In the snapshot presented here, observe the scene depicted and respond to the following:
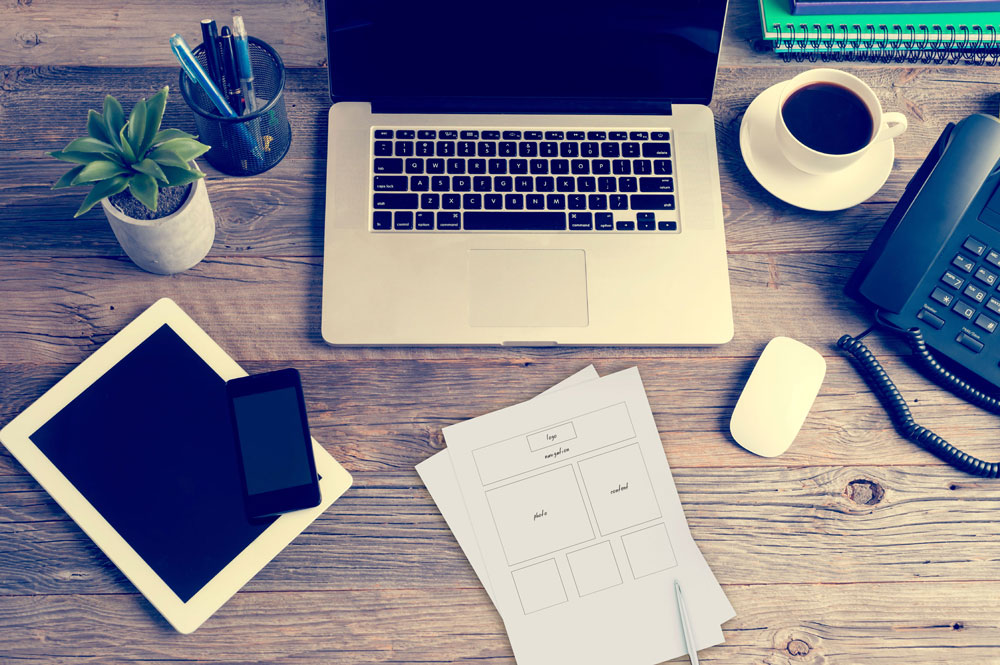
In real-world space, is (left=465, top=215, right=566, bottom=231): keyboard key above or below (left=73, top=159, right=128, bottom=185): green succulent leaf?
below

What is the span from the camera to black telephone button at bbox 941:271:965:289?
2.84 ft

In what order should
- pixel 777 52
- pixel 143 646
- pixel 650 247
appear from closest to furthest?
pixel 143 646 < pixel 650 247 < pixel 777 52

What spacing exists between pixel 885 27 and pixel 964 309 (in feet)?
1.28

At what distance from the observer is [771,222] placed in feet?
3.14

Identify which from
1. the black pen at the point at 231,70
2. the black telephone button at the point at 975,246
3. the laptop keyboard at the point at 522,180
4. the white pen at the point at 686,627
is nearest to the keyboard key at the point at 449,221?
the laptop keyboard at the point at 522,180

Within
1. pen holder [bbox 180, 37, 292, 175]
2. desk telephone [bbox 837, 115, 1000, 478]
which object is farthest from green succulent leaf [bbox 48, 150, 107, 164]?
desk telephone [bbox 837, 115, 1000, 478]

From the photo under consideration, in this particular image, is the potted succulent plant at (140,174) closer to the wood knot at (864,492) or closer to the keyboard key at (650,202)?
the keyboard key at (650,202)

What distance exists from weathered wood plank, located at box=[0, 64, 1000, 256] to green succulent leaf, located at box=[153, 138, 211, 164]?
173 mm

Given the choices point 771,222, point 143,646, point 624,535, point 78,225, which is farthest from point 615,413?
point 78,225

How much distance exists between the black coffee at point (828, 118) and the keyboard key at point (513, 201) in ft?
1.07

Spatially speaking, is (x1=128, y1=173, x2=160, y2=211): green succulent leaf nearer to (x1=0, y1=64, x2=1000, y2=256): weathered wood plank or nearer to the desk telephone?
(x1=0, y1=64, x2=1000, y2=256): weathered wood plank

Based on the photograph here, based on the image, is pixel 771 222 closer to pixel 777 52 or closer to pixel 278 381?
pixel 777 52

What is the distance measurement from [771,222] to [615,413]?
32 cm

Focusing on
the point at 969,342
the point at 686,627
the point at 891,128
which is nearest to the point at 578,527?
the point at 686,627
